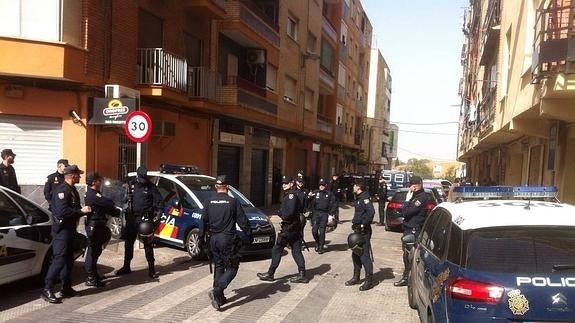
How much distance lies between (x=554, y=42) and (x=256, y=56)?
14.3 m

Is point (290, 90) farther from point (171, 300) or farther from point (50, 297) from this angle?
point (50, 297)

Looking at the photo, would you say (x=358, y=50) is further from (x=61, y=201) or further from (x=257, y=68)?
(x=61, y=201)

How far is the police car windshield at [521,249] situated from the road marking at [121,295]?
4604mm

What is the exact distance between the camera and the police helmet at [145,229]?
8.02m

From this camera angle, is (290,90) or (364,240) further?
(290,90)

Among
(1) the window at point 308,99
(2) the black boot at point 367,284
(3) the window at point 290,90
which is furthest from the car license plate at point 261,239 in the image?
(1) the window at point 308,99

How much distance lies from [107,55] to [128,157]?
279 cm

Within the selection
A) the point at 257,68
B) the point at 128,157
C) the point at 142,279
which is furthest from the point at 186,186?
the point at 257,68

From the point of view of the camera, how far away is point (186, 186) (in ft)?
35.0

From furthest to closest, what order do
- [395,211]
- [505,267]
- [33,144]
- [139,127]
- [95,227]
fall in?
[395,211] < [33,144] < [139,127] < [95,227] < [505,267]

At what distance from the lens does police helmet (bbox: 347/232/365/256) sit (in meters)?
7.98

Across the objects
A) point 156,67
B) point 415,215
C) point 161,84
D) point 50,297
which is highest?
point 156,67

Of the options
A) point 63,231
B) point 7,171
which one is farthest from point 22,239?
point 7,171

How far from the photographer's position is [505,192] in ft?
19.8
